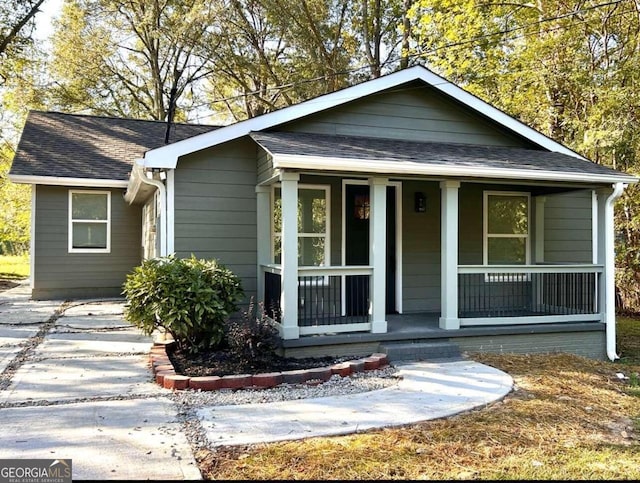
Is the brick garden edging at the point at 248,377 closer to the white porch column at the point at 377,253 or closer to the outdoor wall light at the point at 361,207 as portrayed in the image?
the white porch column at the point at 377,253

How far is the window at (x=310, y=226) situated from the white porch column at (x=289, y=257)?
1.35m

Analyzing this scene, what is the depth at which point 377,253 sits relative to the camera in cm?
643

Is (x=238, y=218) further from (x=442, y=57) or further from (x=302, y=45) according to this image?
(x=302, y=45)

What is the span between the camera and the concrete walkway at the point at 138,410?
3391 millimetres

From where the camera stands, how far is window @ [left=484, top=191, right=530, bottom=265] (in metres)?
8.55

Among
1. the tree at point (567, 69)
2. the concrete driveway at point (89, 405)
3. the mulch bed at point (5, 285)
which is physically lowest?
the concrete driveway at point (89, 405)

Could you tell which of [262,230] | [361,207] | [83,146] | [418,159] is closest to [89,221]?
[83,146]

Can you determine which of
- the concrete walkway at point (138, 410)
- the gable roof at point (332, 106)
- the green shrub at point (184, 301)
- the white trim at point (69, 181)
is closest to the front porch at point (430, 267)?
the green shrub at point (184, 301)

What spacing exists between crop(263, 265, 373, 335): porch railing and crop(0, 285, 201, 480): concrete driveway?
1799mm

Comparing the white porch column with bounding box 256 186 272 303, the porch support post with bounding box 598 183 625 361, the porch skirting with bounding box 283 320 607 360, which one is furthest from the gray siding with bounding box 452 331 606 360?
the white porch column with bounding box 256 186 272 303

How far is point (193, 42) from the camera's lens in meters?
18.2

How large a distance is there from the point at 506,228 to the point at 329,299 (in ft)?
12.7

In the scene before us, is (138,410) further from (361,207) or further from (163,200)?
(361,207)

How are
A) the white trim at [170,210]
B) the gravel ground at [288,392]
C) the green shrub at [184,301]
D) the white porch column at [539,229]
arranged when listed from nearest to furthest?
the gravel ground at [288,392] → the green shrub at [184,301] → the white trim at [170,210] → the white porch column at [539,229]
